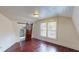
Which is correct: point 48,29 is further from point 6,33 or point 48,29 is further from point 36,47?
point 6,33

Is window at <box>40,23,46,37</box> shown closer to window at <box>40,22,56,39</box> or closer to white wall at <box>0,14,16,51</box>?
window at <box>40,22,56,39</box>

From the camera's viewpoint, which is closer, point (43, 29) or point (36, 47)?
point (36, 47)

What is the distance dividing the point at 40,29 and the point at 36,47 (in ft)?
0.93

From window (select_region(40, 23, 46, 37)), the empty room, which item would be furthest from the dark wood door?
window (select_region(40, 23, 46, 37))

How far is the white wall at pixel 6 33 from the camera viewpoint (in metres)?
1.09

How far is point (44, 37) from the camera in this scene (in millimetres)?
1247

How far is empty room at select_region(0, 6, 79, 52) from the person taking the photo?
1113mm

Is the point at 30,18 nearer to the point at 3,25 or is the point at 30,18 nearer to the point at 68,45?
the point at 3,25

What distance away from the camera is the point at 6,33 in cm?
116

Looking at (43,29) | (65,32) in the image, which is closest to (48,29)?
(43,29)

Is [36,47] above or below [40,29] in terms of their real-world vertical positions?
below

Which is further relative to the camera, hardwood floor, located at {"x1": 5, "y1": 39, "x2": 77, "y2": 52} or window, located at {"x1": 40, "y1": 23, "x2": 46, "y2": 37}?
window, located at {"x1": 40, "y1": 23, "x2": 46, "y2": 37}
